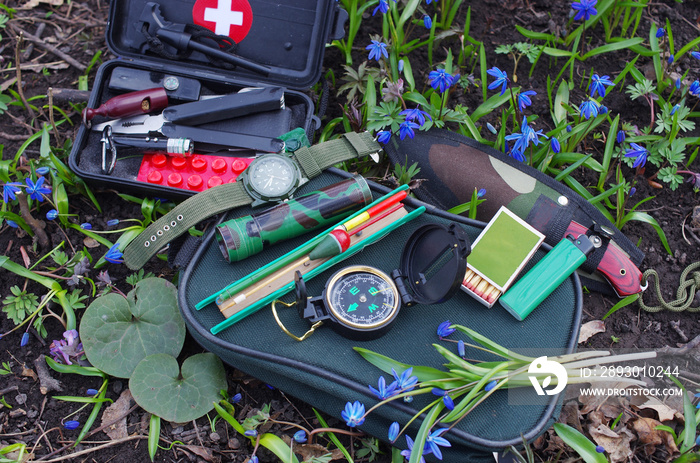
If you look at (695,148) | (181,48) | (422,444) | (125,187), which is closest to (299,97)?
(181,48)

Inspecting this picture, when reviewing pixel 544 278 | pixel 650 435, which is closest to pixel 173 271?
pixel 544 278

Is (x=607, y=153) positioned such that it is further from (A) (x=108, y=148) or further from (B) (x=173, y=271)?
(A) (x=108, y=148)

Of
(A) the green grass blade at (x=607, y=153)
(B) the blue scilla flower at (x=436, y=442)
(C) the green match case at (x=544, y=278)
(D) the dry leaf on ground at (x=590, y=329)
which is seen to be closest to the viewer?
(B) the blue scilla flower at (x=436, y=442)

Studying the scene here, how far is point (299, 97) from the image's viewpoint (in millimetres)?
3168

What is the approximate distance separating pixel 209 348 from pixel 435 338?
3.23 ft

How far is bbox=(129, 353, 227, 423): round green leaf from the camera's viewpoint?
2414 millimetres

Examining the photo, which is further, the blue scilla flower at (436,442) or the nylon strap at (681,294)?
the nylon strap at (681,294)

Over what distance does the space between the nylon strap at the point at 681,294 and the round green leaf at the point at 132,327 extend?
7.81 feet

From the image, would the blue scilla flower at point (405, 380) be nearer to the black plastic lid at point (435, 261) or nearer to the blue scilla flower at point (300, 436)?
the black plastic lid at point (435, 261)

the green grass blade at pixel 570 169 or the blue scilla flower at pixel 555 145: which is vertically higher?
the blue scilla flower at pixel 555 145

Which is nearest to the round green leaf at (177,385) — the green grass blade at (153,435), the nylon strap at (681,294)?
the green grass blade at (153,435)

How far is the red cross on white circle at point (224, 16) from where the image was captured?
316 cm

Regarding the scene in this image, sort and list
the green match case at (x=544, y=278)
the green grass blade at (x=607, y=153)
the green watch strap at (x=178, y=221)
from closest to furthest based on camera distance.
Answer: the green match case at (x=544, y=278)
the green watch strap at (x=178, y=221)
the green grass blade at (x=607, y=153)

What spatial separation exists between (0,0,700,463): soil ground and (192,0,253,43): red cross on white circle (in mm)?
633
